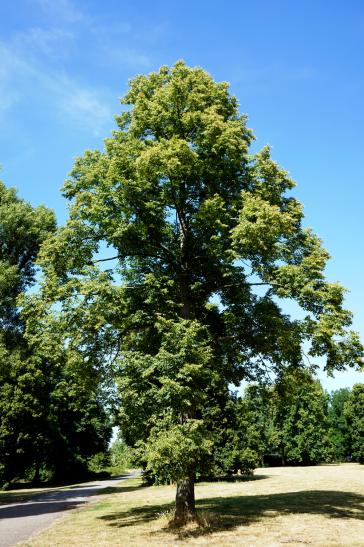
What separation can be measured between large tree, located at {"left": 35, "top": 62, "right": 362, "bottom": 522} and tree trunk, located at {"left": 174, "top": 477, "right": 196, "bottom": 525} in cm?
4

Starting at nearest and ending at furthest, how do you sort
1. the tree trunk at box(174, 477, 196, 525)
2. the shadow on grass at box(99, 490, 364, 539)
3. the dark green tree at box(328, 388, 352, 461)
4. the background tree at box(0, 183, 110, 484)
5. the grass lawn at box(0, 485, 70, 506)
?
the shadow on grass at box(99, 490, 364, 539), the tree trunk at box(174, 477, 196, 525), the background tree at box(0, 183, 110, 484), the grass lawn at box(0, 485, 70, 506), the dark green tree at box(328, 388, 352, 461)

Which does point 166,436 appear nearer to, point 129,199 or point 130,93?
point 129,199

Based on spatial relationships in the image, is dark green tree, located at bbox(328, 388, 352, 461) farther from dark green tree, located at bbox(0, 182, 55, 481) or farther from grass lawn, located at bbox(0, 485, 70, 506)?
dark green tree, located at bbox(0, 182, 55, 481)

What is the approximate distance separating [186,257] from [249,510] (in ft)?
30.4

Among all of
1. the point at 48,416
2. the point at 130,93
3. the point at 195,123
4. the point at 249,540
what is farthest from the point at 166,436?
the point at 48,416

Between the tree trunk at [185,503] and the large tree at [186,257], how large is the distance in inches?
1.6

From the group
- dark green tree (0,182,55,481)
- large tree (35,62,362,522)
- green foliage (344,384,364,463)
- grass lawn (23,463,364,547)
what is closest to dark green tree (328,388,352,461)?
green foliage (344,384,364,463)

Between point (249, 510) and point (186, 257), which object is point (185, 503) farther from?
point (186, 257)

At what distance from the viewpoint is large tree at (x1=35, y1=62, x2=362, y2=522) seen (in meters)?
13.6

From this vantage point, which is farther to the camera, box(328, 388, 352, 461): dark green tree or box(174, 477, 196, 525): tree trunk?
box(328, 388, 352, 461): dark green tree

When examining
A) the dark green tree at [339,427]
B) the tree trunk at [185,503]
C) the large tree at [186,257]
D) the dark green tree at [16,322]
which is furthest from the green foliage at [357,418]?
the tree trunk at [185,503]

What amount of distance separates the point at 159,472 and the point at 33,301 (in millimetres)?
7089

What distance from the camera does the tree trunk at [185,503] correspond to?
13.3 meters

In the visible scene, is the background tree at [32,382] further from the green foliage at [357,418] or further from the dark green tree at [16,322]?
the green foliage at [357,418]
